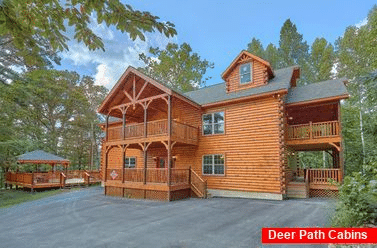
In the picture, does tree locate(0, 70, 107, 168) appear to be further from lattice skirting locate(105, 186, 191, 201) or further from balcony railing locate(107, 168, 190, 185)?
balcony railing locate(107, 168, 190, 185)

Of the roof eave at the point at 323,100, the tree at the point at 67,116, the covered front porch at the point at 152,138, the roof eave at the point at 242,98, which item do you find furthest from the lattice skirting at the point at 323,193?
the tree at the point at 67,116

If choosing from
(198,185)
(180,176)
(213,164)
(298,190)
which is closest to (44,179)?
(180,176)

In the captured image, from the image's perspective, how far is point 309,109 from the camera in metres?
15.9


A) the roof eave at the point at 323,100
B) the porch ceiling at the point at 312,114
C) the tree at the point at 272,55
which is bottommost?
the porch ceiling at the point at 312,114

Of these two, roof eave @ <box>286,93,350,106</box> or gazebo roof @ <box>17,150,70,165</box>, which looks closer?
roof eave @ <box>286,93,350,106</box>

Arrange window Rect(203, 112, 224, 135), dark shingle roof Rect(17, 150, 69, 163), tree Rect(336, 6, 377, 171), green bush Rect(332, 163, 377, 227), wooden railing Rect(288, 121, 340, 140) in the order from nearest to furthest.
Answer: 1. green bush Rect(332, 163, 377, 227)
2. wooden railing Rect(288, 121, 340, 140)
3. window Rect(203, 112, 224, 135)
4. tree Rect(336, 6, 377, 171)
5. dark shingle roof Rect(17, 150, 69, 163)

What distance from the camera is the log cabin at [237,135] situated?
533 inches

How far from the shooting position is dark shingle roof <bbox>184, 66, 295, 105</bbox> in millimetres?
14320

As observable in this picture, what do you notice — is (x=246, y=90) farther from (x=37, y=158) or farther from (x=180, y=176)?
(x=37, y=158)

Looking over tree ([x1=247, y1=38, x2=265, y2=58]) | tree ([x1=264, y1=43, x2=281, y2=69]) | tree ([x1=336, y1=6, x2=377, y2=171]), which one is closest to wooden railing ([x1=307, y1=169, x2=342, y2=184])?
tree ([x1=336, y1=6, x2=377, y2=171])

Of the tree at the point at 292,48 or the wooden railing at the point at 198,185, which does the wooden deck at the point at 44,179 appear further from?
the tree at the point at 292,48

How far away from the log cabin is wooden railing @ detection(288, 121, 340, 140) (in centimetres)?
5

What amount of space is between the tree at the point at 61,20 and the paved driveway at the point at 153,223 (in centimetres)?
549

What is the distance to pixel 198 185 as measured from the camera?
48.8 ft
